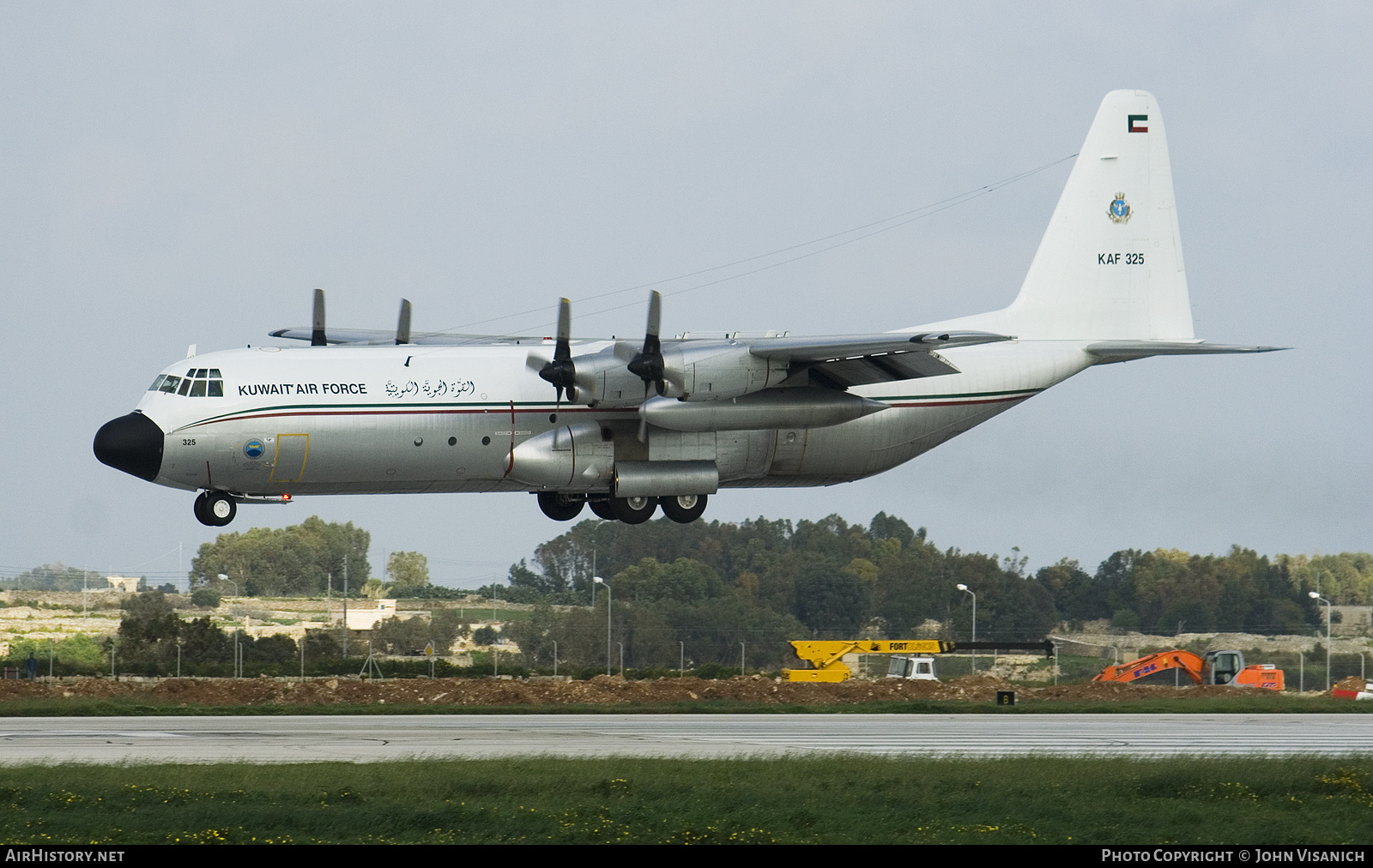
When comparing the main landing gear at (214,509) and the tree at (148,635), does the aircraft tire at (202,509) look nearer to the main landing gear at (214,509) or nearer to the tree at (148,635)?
the main landing gear at (214,509)

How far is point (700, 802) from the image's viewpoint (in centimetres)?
1762

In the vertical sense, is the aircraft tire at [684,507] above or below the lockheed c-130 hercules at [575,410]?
below

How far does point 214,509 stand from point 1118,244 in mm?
21207

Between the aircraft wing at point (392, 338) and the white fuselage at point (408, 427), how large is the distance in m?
1.37

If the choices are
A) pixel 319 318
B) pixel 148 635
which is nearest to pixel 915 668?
pixel 319 318

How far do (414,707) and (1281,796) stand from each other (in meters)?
20.7

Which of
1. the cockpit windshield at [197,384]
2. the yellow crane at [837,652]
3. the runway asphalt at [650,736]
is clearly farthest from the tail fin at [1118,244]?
the cockpit windshield at [197,384]

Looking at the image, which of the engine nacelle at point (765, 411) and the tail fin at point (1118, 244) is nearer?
the engine nacelle at point (765, 411)

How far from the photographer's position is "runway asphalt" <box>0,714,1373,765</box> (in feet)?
74.2

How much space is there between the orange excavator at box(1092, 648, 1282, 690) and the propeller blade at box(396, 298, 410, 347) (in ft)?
82.1

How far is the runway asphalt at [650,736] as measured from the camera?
22.6 metres

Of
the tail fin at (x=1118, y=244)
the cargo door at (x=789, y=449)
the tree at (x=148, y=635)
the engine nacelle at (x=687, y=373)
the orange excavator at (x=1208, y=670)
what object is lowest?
the orange excavator at (x=1208, y=670)

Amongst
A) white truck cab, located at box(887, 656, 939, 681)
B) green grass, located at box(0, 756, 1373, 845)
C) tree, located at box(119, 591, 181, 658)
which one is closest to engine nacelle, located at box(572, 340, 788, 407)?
green grass, located at box(0, 756, 1373, 845)
